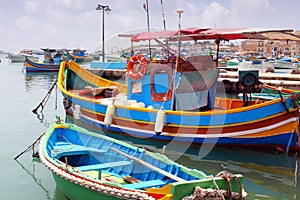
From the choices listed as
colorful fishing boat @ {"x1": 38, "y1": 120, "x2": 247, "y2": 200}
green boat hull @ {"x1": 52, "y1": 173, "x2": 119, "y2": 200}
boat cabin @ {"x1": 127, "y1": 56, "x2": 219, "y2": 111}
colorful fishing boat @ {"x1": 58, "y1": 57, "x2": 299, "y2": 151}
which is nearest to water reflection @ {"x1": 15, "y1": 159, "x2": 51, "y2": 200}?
colorful fishing boat @ {"x1": 38, "y1": 120, "x2": 247, "y2": 200}

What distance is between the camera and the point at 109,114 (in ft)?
39.9

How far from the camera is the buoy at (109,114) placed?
477 inches

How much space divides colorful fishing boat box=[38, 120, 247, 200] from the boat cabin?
3481mm

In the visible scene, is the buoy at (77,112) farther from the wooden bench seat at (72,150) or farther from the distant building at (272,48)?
the distant building at (272,48)

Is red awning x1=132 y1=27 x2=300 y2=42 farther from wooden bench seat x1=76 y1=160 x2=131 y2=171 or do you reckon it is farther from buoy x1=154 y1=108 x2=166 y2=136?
wooden bench seat x1=76 y1=160 x2=131 y2=171

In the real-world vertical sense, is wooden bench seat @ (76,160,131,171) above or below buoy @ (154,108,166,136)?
below

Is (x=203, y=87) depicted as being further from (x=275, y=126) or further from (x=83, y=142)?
(x=83, y=142)

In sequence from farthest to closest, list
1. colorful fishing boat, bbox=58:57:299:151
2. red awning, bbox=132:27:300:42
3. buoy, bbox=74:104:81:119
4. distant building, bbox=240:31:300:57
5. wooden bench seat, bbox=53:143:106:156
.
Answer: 1. distant building, bbox=240:31:300:57
2. buoy, bbox=74:104:81:119
3. red awning, bbox=132:27:300:42
4. colorful fishing boat, bbox=58:57:299:151
5. wooden bench seat, bbox=53:143:106:156

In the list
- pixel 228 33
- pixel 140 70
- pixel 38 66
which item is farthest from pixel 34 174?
pixel 38 66

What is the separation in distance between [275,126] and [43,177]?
637cm

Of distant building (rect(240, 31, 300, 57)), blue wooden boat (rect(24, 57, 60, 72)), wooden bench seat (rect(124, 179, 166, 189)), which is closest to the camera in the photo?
wooden bench seat (rect(124, 179, 166, 189))

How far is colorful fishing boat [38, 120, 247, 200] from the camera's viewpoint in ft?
17.4

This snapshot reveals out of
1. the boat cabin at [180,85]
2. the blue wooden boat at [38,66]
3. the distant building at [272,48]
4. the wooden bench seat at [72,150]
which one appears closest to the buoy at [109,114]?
the boat cabin at [180,85]

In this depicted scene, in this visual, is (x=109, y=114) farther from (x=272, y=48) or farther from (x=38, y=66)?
(x=272, y=48)
